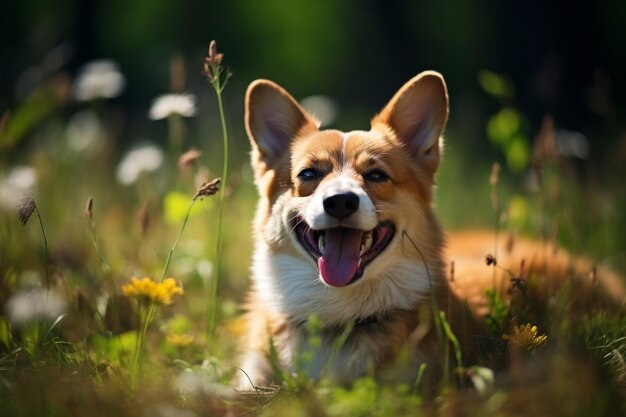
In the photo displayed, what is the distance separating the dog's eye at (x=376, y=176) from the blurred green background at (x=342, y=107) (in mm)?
712

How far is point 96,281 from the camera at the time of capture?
12.9 feet

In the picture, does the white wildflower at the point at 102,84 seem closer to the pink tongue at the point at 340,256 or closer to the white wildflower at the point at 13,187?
the white wildflower at the point at 13,187

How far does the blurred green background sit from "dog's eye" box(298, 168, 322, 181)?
0.39 meters

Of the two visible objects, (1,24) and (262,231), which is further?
(1,24)

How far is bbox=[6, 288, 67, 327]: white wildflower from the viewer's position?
296cm

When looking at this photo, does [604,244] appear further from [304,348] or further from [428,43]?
[428,43]

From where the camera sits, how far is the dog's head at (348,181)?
10.3 feet

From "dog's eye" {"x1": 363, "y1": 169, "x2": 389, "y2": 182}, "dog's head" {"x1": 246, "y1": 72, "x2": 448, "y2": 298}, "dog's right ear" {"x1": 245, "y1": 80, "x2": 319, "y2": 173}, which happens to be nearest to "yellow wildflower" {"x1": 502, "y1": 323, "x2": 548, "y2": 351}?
"dog's head" {"x1": 246, "y1": 72, "x2": 448, "y2": 298}

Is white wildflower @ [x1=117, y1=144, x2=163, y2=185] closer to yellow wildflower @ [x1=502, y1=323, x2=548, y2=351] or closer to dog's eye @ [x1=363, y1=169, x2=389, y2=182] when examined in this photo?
dog's eye @ [x1=363, y1=169, x2=389, y2=182]

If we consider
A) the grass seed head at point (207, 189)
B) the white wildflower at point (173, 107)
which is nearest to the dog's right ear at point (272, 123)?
the white wildflower at point (173, 107)

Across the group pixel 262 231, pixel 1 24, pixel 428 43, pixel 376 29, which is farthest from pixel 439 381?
pixel 428 43

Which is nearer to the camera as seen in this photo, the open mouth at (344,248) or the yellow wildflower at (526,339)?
the yellow wildflower at (526,339)

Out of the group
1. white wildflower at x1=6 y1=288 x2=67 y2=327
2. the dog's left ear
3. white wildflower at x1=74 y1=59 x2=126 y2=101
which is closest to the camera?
white wildflower at x1=6 y1=288 x2=67 y2=327

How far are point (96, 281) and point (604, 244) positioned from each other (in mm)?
3188
